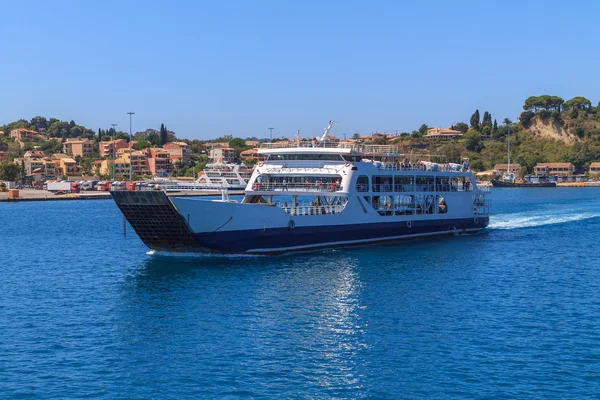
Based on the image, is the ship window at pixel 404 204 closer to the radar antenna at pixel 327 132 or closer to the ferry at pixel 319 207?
the ferry at pixel 319 207

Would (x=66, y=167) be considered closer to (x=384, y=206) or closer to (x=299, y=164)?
(x=299, y=164)

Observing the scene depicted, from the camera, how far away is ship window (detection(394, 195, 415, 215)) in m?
53.5

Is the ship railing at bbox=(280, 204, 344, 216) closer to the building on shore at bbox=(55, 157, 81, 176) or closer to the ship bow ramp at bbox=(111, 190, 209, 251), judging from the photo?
the ship bow ramp at bbox=(111, 190, 209, 251)

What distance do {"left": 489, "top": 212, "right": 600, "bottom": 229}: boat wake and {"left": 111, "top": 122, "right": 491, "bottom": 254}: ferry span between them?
6874 mm

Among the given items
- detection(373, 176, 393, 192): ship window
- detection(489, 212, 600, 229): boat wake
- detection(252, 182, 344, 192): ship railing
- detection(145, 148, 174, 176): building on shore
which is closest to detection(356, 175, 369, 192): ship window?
detection(373, 176, 393, 192): ship window

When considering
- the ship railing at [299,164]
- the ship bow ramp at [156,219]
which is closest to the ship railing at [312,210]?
the ship railing at [299,164]

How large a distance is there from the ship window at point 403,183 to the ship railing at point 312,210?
7.45 meters

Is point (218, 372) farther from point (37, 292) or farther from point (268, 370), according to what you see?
point (37, 292)

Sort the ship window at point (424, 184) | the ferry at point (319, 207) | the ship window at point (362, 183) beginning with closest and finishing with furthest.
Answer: the ferry at point (319, 207), the ship window at point (362, 183), the ship window at point (424, 184)

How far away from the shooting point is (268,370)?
72.8 feet

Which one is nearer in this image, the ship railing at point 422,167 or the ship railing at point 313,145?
the ship railing at point 313,145

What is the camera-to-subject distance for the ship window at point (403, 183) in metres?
53.2

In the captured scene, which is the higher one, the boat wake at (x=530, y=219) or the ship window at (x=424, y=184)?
the ship window at (x=424, y=184)

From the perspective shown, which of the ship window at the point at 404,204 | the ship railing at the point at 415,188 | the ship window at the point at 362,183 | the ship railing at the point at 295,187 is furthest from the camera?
the ship window at the point at 404,204
